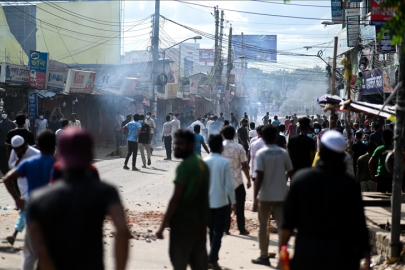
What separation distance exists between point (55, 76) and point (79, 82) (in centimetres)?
155

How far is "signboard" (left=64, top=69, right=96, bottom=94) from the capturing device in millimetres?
26734

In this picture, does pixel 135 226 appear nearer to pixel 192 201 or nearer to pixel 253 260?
pixel 253 260

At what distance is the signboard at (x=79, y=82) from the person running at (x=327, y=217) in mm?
23675

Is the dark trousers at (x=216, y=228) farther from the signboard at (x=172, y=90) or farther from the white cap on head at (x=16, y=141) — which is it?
the signboard at (x=172, y=90)

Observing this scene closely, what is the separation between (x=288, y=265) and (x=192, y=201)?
54.9 inches

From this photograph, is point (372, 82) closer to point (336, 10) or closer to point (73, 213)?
point (336, 10)

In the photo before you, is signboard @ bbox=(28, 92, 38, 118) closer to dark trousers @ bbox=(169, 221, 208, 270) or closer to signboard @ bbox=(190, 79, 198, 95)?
dark trousers @ bbox=(169, 221, 208, 270)

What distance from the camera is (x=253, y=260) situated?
24.1 ft

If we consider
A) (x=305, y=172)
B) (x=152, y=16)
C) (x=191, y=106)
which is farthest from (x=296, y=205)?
(x=191, y=106)

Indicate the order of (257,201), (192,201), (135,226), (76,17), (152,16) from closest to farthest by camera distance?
1. (192,201)
2. (257,201)
3. (135,226)
4. (152,16)
5. (76,17)

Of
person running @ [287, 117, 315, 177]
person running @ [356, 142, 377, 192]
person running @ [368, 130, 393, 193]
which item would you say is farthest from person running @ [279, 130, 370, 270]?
person running @ [356, 142, 377, 192]

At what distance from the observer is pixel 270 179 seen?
22.6 feet

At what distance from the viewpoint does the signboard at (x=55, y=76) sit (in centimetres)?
2575

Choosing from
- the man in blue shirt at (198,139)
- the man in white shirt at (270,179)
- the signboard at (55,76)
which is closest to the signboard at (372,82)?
the man in blue shirt at (198,139)
